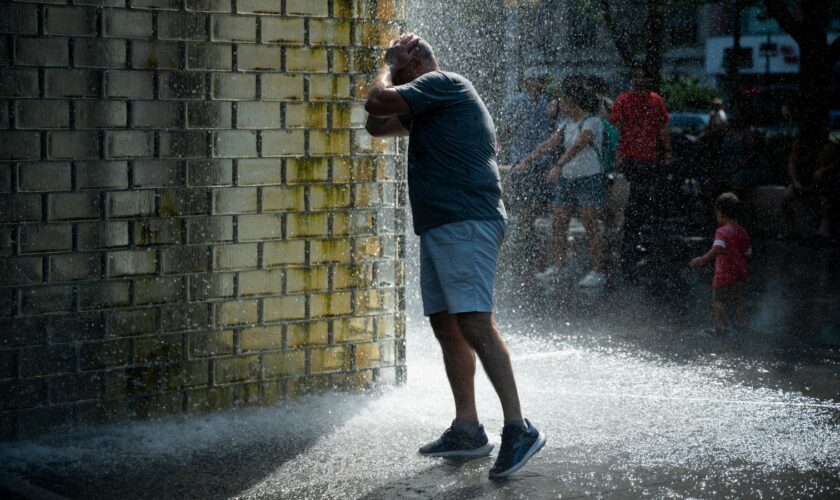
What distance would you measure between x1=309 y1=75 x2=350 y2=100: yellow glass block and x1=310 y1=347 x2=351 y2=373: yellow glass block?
1337 millimetres

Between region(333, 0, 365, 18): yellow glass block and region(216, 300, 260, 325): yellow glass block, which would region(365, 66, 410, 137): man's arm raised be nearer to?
region(333, 0, 365, 18): yellow glass block

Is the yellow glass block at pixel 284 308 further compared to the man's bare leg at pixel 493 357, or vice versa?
the yellow glass block at pixel 284 308

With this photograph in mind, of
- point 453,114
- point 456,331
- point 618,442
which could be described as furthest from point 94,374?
point 618,442

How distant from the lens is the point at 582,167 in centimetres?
1190

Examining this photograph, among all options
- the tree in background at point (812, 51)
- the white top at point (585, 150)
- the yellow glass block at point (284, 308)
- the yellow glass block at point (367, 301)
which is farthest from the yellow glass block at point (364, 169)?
the tree in background at point (812, 51)

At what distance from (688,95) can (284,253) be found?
38767mm

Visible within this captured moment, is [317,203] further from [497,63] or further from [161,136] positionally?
[497,63]

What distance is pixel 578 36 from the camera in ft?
127

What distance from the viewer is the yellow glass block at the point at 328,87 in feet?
20.9

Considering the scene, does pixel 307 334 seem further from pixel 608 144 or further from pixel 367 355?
pixel 608 144

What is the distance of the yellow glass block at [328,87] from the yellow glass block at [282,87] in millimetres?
72

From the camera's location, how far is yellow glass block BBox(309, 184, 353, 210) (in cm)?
643

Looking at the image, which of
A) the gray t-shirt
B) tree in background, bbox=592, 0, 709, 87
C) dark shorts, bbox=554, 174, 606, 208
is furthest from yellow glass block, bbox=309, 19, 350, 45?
tree in background, bbox=592, 0, 709, 87

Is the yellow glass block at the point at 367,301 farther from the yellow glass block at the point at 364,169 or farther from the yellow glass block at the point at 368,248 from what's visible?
the yellow glass block at the point at 364,169
